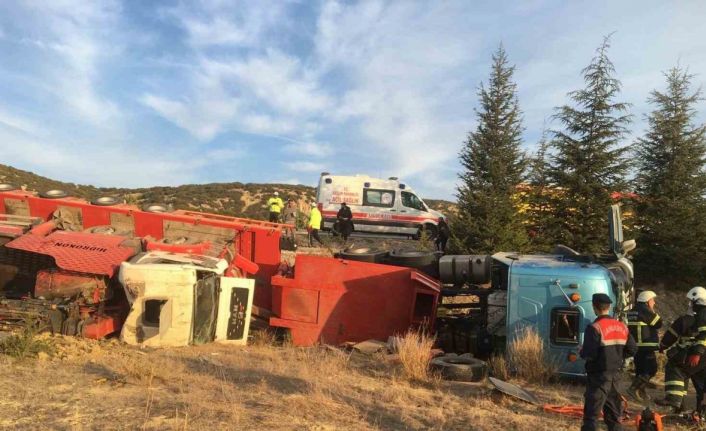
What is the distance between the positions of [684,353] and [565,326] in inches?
57.1

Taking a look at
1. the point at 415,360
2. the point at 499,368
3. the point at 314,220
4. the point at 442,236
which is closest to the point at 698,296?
the point at 499,368

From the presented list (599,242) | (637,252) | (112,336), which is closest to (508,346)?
(112,336)

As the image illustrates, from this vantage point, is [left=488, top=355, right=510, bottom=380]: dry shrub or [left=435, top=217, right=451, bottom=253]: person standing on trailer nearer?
[left=488, top=355, right=510, bottom=380]: dry shrub

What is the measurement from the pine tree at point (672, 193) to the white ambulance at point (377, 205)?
726 centimetres

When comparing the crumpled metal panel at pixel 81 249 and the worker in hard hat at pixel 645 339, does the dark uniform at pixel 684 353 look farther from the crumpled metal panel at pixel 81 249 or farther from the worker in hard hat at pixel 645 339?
the crumpled metal panel at pixel 81 249

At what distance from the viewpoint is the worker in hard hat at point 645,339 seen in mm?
7227

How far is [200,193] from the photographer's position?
4697 centimetres

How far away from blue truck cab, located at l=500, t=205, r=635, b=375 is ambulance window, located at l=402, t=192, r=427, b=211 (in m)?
13.0

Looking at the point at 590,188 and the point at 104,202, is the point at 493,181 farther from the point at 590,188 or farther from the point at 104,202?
the point at 104,202

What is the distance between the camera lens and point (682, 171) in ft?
62.1

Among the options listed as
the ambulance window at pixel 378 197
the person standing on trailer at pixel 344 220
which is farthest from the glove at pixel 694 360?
the ambulance window at pixel 378 197

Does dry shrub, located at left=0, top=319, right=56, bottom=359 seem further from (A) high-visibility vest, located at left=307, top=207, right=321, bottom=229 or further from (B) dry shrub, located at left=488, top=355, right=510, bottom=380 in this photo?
(A) high-visibility vest, located at left=307, top=207, right=321, bottom=229

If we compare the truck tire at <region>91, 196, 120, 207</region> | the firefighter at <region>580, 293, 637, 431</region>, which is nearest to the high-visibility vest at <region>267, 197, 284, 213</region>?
the truck tire at <region>91, 196, 120, 207</region>

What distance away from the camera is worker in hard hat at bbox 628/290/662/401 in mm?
7227
